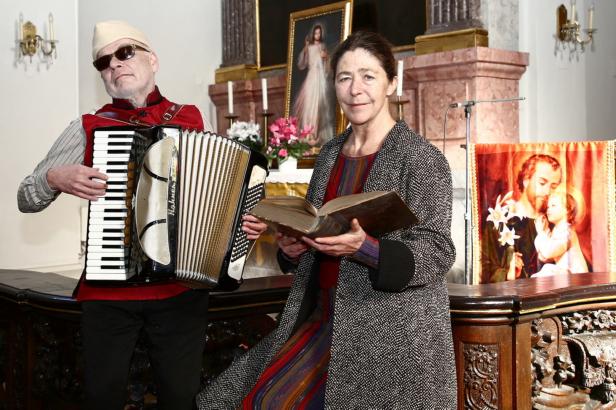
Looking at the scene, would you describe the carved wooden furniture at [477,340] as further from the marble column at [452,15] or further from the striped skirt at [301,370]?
the marble column at [452,15]

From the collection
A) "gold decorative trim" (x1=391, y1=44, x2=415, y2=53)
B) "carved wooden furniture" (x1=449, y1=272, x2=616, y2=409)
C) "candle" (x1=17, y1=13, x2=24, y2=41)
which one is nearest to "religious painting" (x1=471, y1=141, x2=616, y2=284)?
"carved wooden furniture" (x1=449, y1=272, x2=616, y2=409)

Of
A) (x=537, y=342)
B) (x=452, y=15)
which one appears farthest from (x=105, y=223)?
(x=452, y=15)

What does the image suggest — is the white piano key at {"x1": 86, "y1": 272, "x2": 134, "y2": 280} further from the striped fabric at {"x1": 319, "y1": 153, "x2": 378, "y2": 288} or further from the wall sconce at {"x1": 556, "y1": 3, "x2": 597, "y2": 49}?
the wall sconce at {"x1": 556, "y1": 3, "x2": 597, "y2": 49}

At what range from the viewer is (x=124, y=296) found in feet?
9.23

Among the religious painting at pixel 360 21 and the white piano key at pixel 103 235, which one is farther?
the religious painting at pixel 360 21

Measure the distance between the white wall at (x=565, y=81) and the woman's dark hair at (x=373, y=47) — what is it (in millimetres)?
4836

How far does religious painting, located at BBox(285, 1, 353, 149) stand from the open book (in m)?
5.39

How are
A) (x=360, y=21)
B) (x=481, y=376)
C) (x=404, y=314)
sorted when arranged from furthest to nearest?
(x=360, y=21)
(x=481, y=376)
(x=404, y=314)

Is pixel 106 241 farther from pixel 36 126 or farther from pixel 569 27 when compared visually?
pixel 569 27

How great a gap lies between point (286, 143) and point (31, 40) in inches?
85.5

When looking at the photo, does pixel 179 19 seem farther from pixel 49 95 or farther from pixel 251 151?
pixel 251 151

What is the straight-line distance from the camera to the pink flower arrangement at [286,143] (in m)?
7.16

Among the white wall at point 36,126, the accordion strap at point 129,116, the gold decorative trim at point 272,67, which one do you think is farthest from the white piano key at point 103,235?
the gold decorative trim at point 272,67

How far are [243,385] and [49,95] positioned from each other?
16.2 feet
